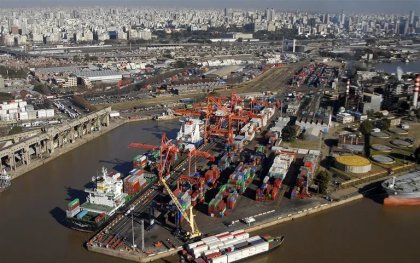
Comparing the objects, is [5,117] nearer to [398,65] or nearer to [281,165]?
[281,165]

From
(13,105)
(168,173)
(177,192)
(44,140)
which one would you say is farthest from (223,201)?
(13,105)

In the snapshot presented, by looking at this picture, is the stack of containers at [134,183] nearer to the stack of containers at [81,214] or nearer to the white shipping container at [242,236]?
the stack of containers at [81,214]

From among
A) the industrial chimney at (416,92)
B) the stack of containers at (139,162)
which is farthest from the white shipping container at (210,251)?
the industrial chimney at (416,92)

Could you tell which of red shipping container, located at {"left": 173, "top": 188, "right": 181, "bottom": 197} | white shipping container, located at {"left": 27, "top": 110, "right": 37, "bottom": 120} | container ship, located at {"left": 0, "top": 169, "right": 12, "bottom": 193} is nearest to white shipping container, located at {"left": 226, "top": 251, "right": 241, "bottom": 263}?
red shipping container, located at {"left": 173, "top": 188, "right": 181, "bottom": 197}

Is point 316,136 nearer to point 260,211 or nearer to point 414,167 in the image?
point 414,167

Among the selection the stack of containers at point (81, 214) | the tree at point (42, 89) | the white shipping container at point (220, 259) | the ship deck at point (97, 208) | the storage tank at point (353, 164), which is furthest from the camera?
the tree at point (42, 89)

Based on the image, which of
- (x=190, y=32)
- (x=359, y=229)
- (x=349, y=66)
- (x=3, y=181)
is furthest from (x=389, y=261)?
(x=190, y=32)
